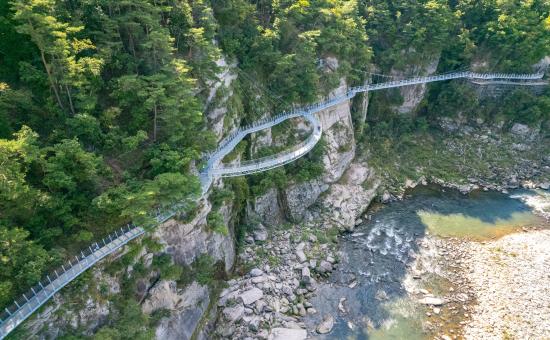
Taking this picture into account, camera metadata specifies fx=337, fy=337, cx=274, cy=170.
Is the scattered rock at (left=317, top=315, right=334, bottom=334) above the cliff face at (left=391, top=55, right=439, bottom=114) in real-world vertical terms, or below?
below

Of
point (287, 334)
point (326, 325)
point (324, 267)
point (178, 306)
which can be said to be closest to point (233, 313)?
point (287, 334)

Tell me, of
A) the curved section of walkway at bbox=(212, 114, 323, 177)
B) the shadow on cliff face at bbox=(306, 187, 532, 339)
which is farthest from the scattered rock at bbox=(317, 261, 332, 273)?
the curved section of walkway at bbox=(212, 114, 323, 177)

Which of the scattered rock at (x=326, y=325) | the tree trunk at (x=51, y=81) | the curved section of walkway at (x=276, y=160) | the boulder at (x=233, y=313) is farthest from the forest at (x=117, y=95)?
the scattered rock at (x=326, y=325)

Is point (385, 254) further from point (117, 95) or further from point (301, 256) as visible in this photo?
point (117, 95)

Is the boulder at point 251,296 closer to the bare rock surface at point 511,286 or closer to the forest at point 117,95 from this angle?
the forest at point 117,95

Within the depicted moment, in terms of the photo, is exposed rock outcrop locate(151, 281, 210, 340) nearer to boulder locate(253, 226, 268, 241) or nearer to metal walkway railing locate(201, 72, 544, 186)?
metal walkway railing locate(201, 72, 544, 186)

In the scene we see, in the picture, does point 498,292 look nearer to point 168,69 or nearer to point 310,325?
point 310,325
